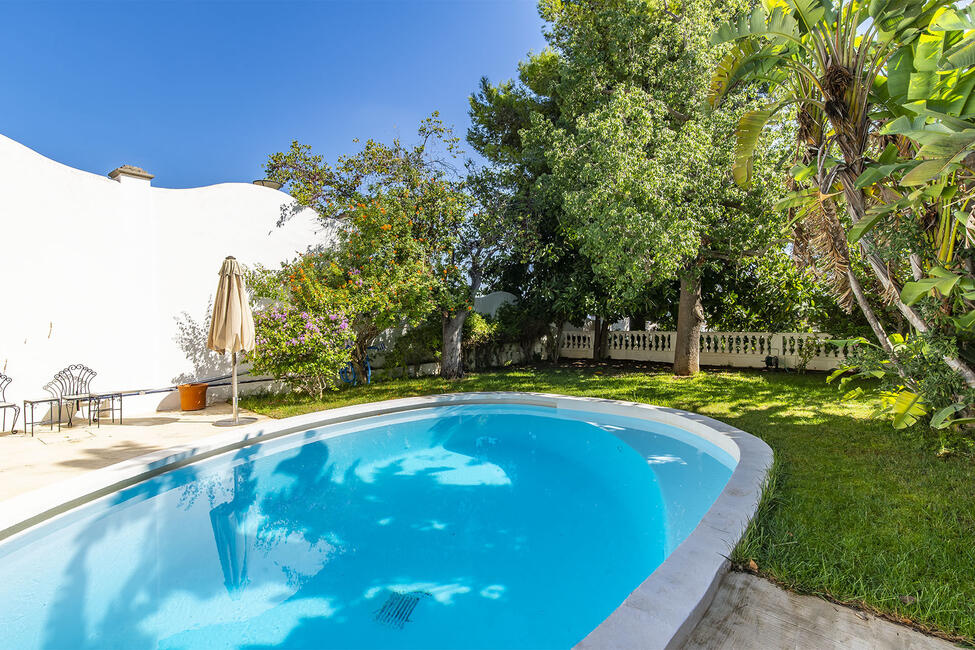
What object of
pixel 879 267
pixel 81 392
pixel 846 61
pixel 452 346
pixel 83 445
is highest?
pixel 846 61

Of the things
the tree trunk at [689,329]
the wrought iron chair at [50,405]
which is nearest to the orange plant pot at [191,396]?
the wrought iron chair at [50,405]

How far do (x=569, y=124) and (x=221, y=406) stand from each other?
39.2 feet

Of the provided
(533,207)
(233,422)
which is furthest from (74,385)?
(533,207)

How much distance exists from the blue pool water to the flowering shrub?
2.72 metres

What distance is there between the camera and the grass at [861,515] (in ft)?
8.23

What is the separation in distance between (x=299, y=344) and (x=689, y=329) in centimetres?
1048

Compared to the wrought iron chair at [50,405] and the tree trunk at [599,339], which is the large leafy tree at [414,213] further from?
the tree trunk at [599,339]

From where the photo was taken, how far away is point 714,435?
6398mm

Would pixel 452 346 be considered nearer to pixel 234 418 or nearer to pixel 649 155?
pixel 234 418

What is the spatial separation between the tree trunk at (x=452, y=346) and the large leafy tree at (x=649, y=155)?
14.2ft

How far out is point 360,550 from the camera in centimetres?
412

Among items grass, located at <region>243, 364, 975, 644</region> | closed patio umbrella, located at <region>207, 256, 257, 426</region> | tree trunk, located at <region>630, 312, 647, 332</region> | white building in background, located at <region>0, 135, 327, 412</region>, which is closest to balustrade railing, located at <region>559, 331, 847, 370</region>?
tree trunk, located at <region>630, 312, 647, 332</region>

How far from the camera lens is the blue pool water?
3.09 metres

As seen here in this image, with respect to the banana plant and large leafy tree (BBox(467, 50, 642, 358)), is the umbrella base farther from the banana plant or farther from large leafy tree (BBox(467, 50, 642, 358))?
the banana plant
